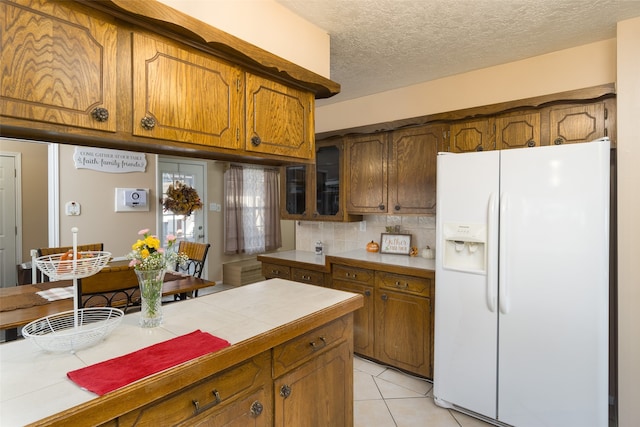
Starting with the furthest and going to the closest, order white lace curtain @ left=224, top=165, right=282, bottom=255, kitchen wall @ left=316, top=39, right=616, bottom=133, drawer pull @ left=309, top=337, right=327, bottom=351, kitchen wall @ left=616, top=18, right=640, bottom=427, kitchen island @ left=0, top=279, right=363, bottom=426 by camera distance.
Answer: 1. white lace curtain @ left=224, top=165, right=282, bottom=255
2. kitchen wall @ left=316, top=39, right=616, bottom=133
3. kitchen wall @ left=616, top=18, right=640, bottom=427
4. drawer pull @ left=309, top=337, right=327, bottom=351
5. kitchen island @ left=0, top=279, right=363, bottom=426

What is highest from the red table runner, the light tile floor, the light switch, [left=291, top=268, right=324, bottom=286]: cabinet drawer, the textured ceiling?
the textured ceiling

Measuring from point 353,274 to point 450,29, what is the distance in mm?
2030

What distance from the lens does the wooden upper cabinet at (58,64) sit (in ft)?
3.32

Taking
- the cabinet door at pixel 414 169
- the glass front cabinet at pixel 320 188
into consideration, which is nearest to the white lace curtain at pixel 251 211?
the glass front cabinet at pixel 320 188

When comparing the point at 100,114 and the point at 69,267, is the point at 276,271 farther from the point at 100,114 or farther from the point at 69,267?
the point at 100,114

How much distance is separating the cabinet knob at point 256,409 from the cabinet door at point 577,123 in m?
2.48

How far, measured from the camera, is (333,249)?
384 cm

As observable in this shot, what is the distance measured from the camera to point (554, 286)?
1.95m

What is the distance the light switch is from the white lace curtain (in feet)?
13.2

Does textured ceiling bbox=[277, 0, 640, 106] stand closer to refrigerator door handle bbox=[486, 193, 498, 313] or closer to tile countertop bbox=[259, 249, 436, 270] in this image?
refrigerator door handle bbox=[486, 193, 498, 313]

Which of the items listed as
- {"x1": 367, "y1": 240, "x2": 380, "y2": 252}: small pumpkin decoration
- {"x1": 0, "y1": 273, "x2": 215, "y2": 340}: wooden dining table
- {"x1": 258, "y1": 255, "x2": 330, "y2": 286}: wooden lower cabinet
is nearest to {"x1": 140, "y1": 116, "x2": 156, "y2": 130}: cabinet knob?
{"x1": 0, "y1": 273, "x2": 215, "y2": 340}: wooden dining table

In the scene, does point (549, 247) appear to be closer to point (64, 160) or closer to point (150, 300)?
point (150, 300)

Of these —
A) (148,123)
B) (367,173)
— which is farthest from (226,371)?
(367,173)

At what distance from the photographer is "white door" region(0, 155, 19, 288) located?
158 cm
